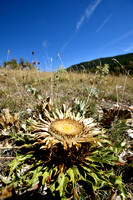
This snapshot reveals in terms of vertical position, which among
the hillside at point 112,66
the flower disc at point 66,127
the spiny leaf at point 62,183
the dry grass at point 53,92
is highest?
the hillside at point 112,66

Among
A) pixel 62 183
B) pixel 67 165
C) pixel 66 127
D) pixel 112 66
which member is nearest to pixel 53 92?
pixel 66 127

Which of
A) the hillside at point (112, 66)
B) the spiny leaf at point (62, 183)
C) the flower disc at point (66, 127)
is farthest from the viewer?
the hillside at point (112, 66)

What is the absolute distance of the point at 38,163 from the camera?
1.39m

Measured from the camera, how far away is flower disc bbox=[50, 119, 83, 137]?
4.82ft

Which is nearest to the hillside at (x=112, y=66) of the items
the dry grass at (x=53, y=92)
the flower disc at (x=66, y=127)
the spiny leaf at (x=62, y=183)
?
the dry grass at (x=53, y=92)

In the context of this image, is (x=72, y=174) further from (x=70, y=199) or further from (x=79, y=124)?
(x=79, y=124)

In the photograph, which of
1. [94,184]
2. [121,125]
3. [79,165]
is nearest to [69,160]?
[79,165]

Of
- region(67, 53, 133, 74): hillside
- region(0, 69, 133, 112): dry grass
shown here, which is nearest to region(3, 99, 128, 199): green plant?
region(0, 69, 133, 112): dry grass

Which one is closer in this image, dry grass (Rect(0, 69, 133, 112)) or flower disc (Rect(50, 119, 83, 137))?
flower disc (Rect(50, 119, 83, 137))

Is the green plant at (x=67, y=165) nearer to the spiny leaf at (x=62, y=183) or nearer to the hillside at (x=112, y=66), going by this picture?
the spiny leaf at (x=62, y=183)

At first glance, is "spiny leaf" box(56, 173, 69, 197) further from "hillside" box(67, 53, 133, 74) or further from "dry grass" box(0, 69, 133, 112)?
"hillside" box(67, 53, 133, 74)

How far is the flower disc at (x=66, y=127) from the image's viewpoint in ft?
4.82

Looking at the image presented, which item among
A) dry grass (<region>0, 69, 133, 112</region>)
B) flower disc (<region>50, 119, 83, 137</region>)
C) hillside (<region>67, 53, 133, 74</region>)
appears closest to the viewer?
flower disc (<region>50, 119, 83, 137</region>)

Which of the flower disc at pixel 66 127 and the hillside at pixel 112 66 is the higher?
the hillside at pixel 112 66
